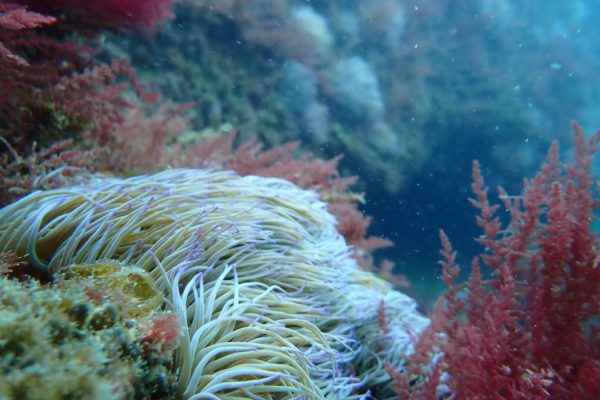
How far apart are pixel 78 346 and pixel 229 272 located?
0.89m

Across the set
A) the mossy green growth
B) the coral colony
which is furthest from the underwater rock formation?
the mossy green growth

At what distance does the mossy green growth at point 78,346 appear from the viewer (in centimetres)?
80

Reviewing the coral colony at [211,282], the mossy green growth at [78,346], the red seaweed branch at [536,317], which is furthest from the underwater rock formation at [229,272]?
the red seaweed branch at [536,317]

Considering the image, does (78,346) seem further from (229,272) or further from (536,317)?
(536,317)

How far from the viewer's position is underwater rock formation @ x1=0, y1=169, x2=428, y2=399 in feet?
4.52

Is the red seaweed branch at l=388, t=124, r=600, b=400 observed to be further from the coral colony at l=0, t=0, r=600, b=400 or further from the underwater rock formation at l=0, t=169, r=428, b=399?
the underwater rock formation at l=0, t=169, r=428, b=399

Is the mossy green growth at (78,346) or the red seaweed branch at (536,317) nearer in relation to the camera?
the mossy green growth at (78,346)

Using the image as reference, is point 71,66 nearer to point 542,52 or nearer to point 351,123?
point 351,123

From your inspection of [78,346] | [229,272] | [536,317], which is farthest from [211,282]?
[536,317]

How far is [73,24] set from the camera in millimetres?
2916

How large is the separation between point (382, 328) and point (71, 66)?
263 cm

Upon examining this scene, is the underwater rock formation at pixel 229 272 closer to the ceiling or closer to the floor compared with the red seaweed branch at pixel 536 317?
closer to the floor

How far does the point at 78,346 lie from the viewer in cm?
91

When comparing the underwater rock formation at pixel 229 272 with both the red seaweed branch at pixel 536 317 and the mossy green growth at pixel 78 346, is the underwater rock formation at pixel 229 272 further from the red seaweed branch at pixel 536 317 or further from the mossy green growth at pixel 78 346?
the red seaweed branch at pixel 536 317
